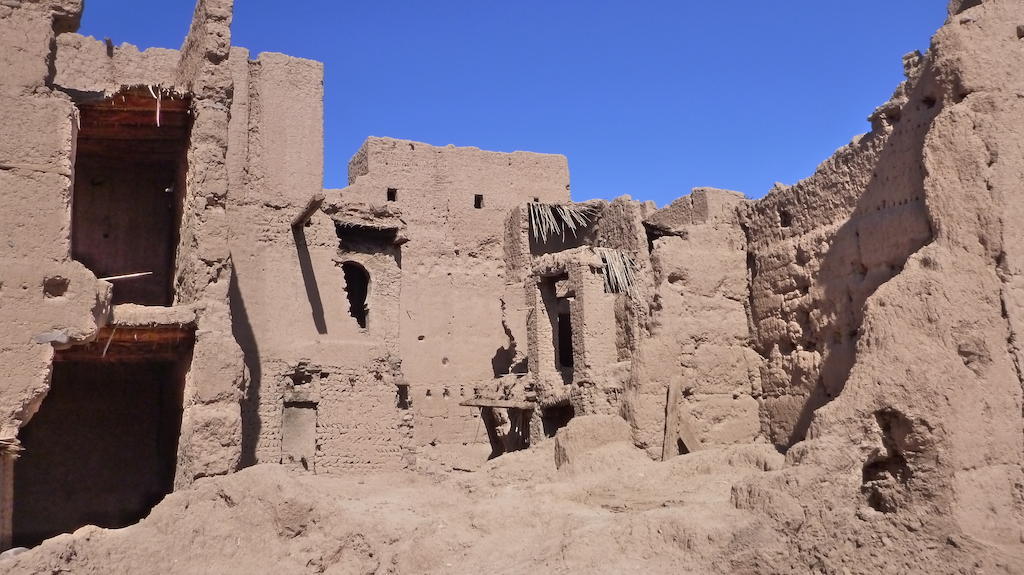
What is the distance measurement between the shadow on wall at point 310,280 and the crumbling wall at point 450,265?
5973mm

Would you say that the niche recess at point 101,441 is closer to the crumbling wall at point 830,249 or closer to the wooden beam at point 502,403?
the wooden beam at point 502,403

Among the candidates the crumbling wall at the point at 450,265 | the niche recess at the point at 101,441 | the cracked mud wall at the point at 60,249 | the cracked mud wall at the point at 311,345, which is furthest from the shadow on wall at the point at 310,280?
the crumbling wall at the point at 450,265

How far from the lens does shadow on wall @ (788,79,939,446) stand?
28.5 feet

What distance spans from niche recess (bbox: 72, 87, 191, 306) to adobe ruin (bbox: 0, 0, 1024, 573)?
0.04m

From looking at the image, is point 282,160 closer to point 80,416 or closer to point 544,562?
point 80,416

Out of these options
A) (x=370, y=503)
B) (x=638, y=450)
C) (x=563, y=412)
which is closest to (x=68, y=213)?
(x=370, y=503)

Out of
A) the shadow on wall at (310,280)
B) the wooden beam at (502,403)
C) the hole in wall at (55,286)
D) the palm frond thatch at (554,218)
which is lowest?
the wooden beam at (502,403)

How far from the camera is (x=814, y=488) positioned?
7.20 meters

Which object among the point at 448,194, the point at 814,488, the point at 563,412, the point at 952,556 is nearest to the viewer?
the point at 952,556

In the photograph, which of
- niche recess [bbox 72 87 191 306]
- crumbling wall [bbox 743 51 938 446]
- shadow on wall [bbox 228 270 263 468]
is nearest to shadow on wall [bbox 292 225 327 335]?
shadow on wall [bbox 228 270 263 468]

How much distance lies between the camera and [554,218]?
2461cm

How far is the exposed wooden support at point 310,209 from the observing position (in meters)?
15.1

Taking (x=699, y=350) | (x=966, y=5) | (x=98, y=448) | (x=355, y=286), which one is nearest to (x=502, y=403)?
(x=355, y=286)

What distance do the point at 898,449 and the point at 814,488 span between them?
2.54 feet
